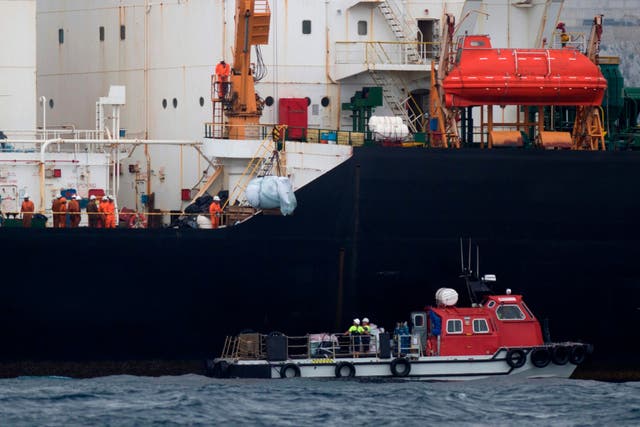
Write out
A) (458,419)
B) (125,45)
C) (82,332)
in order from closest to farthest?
(458,419), (82,332), (125,45)

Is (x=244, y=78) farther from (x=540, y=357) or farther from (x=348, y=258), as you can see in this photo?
(x=540, y=357)

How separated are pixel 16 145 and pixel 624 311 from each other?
15624 mm

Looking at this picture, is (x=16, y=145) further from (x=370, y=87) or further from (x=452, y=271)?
(x=452, y=271)

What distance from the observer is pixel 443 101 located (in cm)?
3719

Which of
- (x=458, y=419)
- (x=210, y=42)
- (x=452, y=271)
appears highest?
(x=210, y=42)

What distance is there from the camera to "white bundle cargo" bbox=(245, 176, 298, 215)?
3516 cm

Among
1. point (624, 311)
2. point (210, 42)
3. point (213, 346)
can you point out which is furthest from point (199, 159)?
point (624, 311)

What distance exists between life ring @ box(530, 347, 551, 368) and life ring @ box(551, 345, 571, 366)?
120 millimetres

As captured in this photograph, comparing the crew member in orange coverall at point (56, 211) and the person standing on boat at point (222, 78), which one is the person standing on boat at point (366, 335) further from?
the crew member in orange coverall at point (56, 211)

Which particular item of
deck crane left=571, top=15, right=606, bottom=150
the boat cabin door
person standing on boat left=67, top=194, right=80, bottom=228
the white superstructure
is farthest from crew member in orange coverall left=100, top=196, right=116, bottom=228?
deck crane left=571, top=15, right=606, bottom=150

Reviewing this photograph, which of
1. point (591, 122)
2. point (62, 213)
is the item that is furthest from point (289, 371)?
point (591, 122)

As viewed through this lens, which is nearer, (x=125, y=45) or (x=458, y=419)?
(x=458, y=419)

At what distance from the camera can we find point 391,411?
103 feet

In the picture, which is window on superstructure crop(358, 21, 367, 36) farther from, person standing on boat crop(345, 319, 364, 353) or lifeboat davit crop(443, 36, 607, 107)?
person standing on boat crop(345, 319, 364, 353)
